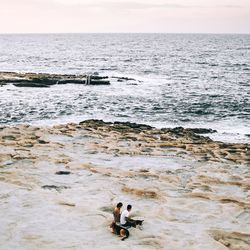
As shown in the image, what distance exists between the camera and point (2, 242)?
1365 centimetres

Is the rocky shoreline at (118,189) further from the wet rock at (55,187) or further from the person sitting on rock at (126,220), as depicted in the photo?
the person sitting on rock at (126,220)

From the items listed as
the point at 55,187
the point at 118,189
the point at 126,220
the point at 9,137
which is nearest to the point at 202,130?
the point at 9,137

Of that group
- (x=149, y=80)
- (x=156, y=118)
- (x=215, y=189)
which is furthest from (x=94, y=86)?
(x=215, y=189)

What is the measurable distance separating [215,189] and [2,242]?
407 inches

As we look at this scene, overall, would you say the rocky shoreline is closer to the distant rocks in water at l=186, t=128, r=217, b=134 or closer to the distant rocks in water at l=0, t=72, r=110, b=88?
the distant rocks in water at l=186, t=128, r=217, b=134

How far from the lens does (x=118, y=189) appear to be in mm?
19297

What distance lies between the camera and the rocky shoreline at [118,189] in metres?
14.4

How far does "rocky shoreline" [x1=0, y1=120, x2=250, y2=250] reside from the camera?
14414 millimetres

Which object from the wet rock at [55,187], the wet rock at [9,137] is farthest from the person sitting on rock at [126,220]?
the wet rock at [9,137]

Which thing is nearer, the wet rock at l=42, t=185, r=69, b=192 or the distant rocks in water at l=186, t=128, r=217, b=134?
the wet rock at l=42, t=185, r=69, b=192

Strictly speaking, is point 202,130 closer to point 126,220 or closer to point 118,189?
point 118,189

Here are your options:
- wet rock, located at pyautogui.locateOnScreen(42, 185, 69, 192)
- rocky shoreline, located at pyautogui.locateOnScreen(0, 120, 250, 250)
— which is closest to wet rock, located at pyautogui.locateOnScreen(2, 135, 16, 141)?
rocky shoreline, located at pyautogui.locateOnScreen(0, 120, 250, 250)

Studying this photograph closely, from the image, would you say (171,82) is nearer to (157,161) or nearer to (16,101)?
(16,101)

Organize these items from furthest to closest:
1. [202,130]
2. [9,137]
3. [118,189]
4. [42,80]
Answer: [42,80], [202,130], [9,137], [118,189]
